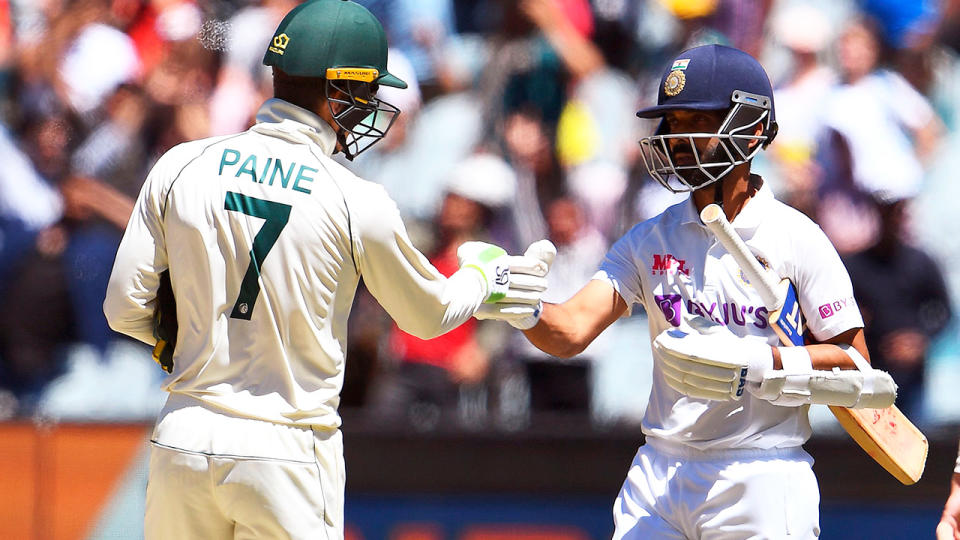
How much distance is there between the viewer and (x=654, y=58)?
7.11 m

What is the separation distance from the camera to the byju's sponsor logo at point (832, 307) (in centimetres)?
363

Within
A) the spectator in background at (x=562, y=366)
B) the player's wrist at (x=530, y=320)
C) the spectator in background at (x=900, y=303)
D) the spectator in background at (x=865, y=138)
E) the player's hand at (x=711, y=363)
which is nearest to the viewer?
the player's hand at (x=711, y=363)

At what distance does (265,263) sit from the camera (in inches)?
131

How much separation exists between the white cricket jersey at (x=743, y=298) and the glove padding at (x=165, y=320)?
1.42 metres

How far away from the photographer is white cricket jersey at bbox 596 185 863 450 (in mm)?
3645

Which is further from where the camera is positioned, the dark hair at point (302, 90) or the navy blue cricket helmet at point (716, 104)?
the navy blue cricket helmet at point (716, 104)

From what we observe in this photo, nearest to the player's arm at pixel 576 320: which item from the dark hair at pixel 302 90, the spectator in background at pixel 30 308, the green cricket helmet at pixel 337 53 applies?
the green cricket helmet at pixel 337 53

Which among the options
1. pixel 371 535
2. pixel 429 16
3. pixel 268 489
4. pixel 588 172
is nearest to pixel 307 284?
pixel 268 489

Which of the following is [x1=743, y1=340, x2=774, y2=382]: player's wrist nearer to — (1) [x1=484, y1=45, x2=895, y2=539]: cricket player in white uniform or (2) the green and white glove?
(1) [x1=484, y1=45, x2=895, y2=539]: cricket player in white uniform

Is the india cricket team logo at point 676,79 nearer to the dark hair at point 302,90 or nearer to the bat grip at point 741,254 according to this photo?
the bat grip at point 741,254

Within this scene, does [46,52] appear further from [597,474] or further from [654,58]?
[597,474]

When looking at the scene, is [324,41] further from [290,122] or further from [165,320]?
[165,320]

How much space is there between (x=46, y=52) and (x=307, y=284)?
4.59m

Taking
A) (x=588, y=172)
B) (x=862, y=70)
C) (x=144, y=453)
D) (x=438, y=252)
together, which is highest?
(x=862, y=70)
